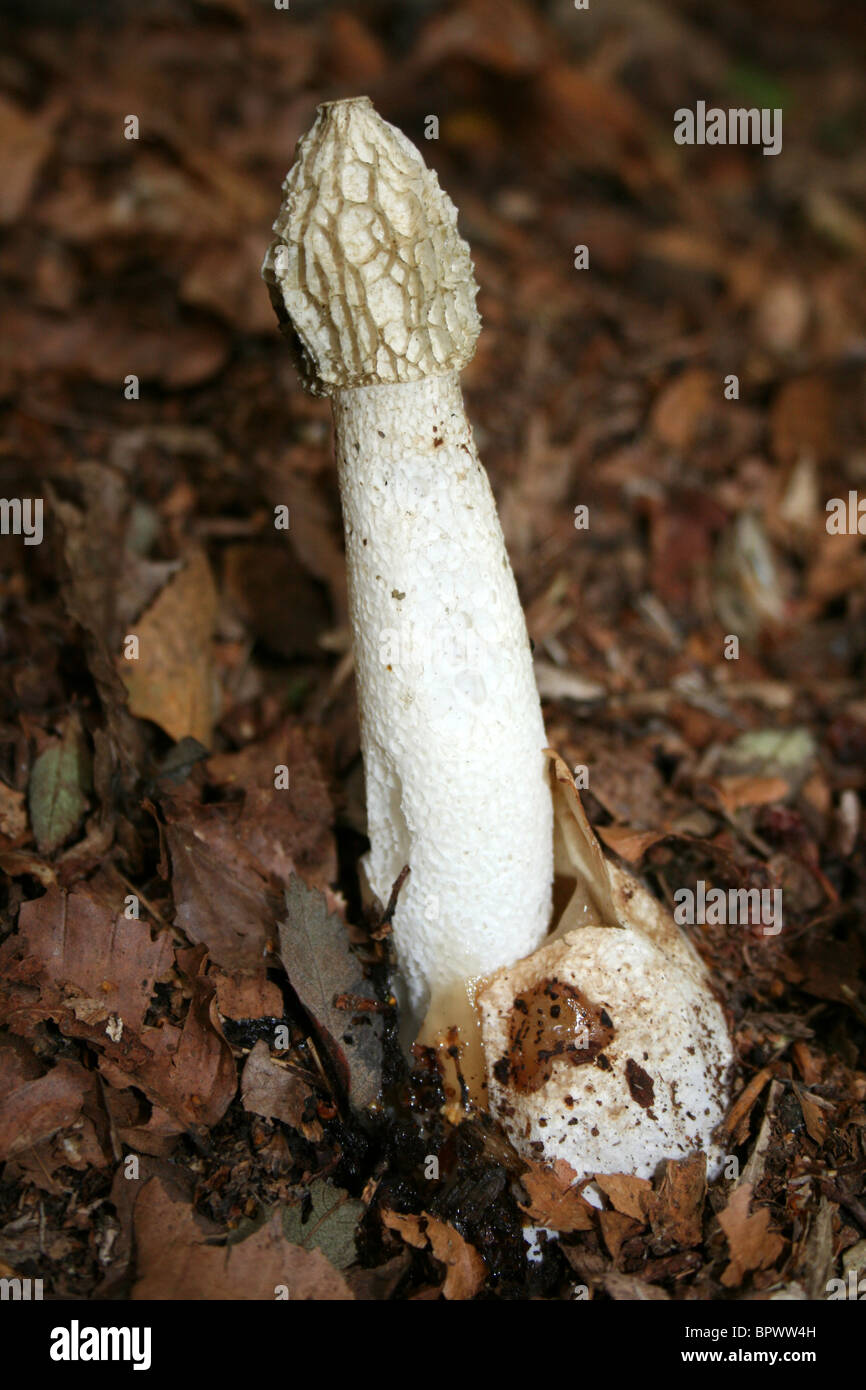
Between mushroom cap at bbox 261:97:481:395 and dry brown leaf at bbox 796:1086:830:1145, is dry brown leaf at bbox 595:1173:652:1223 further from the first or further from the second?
mushroom cap at bbox 261:97:481:395

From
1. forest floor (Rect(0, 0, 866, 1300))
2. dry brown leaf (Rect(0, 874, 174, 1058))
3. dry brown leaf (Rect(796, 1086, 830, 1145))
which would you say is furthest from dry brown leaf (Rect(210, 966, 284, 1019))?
dry brown leaf (Rect(796, 1086, 830, 1145))

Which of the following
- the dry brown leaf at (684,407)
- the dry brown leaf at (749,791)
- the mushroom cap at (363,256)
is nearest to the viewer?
the mushroom cap at (363,256)

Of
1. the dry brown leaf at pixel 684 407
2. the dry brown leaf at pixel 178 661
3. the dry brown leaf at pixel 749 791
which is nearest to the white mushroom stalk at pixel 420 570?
the dry brown leaf at pixel 178 661

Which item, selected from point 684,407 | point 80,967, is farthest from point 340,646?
point 684,407

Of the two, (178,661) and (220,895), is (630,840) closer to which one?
(220,895)

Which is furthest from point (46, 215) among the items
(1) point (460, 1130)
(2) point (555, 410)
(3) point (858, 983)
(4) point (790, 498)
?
(3) point (858, 983)

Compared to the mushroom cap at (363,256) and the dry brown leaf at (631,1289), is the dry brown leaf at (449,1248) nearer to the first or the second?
the dry brown leaf at (631,1289)

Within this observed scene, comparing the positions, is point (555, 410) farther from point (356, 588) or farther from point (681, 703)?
point (356, 588)

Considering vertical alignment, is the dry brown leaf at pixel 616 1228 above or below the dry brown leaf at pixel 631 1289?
above
